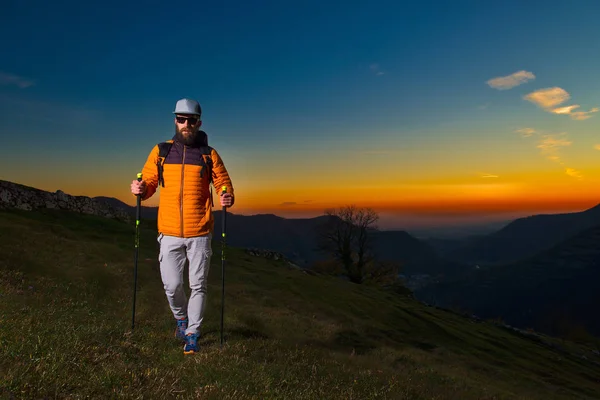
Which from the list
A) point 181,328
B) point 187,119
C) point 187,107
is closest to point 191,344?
point 181,328

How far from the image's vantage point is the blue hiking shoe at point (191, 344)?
865 centimetres

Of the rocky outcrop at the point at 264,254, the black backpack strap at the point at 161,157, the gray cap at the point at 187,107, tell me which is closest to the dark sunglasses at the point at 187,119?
the gray cap at the point at 187,107

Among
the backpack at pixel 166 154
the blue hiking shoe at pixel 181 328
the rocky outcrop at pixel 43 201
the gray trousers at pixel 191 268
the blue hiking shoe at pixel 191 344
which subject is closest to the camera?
the blue hiking shoe at pixel 191 344

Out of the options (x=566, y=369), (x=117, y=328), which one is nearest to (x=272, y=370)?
(x=117, y=328)

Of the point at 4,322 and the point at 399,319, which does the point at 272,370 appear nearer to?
the point at 4,322

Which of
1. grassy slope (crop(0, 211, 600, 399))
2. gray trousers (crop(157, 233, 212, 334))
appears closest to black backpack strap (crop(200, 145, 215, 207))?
gray trousers (crop(157, 233, 212, 334))

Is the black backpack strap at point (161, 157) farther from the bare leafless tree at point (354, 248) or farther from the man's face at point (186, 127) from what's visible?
the bare leafless tree at point (354, 248)

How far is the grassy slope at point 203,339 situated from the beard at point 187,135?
15.8 feet

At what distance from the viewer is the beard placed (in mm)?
9367

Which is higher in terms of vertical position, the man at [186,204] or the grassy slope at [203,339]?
the man at [186,204]

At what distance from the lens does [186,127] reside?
9.34 meters

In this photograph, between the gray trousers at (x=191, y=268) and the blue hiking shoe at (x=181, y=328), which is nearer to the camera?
the gray trousers at (x=191, y=268)

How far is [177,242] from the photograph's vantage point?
917 centimetres

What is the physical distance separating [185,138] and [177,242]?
2.57m
